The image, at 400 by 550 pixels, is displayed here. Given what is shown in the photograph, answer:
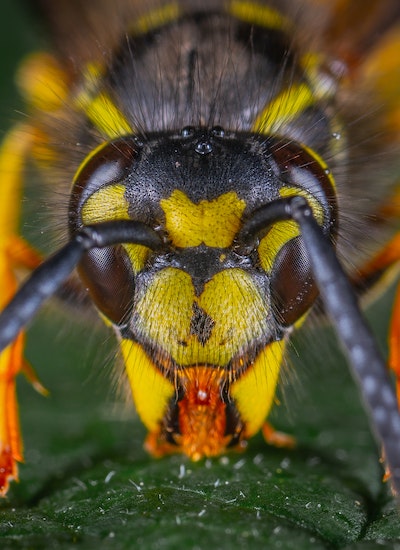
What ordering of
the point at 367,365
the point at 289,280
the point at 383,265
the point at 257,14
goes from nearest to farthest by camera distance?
the point at 367,365
the point at 289,280
the point at 383,265
the point at 257,14

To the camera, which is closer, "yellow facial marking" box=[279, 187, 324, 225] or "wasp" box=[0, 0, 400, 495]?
"wasp" box=[0, 0, 400, 495]

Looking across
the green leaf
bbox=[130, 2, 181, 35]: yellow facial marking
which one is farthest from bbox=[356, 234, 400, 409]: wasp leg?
bbox=[130, 2, 181, 35]: yellow facial marking

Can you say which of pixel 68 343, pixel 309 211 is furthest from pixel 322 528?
pixel 68 343

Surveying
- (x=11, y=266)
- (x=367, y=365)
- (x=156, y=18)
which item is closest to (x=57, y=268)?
(x=367, y=365)

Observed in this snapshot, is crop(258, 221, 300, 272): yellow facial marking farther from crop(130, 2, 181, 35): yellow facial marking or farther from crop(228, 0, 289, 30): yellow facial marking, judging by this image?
crop(130, 2, 181, 35): yellow facial marking

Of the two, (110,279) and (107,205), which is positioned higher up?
(107,205)

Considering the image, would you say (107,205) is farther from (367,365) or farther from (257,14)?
Result: (257,14)

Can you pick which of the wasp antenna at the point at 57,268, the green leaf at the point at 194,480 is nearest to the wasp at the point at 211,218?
the wasp antenna at the point at 57,268
